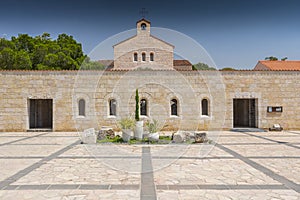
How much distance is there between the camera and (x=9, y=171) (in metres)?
5.00

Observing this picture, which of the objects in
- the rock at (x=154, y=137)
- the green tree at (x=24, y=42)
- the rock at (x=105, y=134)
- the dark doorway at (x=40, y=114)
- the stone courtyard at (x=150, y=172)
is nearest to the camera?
the stone courtyard at (x=150, y=172)

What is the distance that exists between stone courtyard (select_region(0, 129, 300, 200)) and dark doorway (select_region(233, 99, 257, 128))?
607cm

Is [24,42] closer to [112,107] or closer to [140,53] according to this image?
[140,53]

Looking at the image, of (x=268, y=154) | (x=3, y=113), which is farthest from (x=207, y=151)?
(x=3, y=113)

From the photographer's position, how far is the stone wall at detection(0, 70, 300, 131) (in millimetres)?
12141

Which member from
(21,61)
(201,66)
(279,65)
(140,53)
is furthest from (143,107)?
(279,65)

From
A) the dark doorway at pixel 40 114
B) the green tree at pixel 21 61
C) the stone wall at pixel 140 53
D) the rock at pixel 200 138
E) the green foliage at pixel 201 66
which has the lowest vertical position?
the rock at pixel 200 138

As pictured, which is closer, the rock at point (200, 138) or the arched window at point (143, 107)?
the rock at point (200, 138)

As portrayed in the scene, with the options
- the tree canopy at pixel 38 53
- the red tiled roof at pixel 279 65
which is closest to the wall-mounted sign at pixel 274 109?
the red tiled roof at pixel 279 65

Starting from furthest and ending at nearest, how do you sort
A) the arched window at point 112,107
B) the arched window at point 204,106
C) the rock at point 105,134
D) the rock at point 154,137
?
the arched window at point 204,106
the arched window at point 112,107
the rock at point 105,134
the rock at point 154,137

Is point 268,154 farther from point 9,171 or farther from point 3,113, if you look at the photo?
point 3,113

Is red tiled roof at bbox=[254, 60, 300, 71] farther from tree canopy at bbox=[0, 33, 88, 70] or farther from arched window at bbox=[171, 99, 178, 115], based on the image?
tree canopy at bbox=[0, 33, 88, 70]

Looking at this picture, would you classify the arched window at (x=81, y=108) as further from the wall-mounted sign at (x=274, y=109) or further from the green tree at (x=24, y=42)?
the green tree at (x=24, y=42)

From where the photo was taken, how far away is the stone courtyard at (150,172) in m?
3.80
